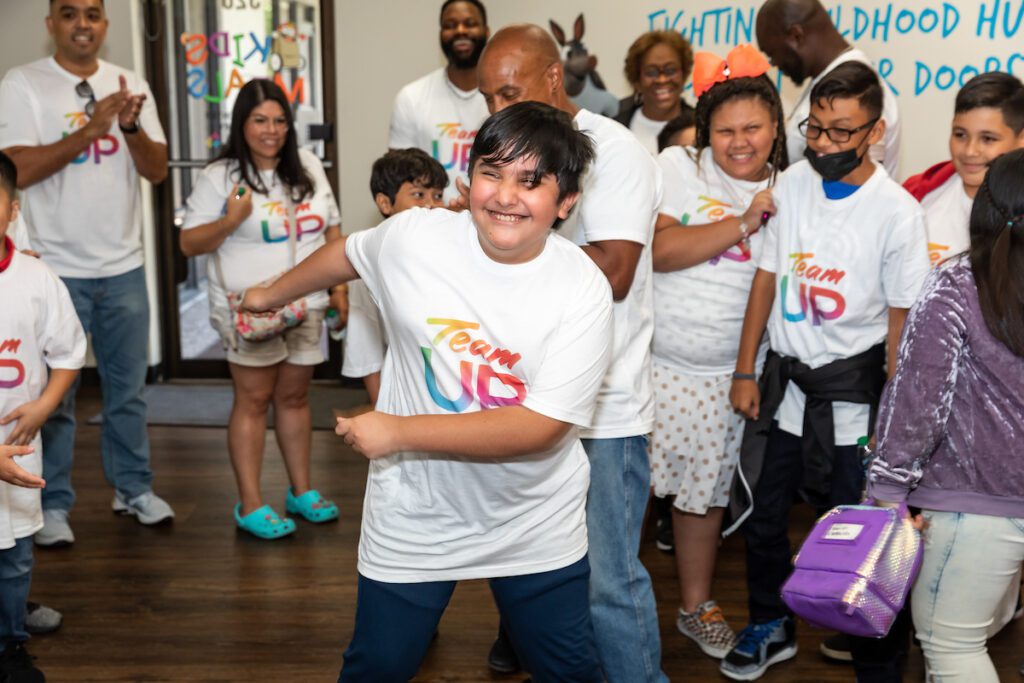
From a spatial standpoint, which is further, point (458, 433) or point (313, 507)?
point (313, 507)

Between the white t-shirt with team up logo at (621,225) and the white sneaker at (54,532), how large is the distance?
6.93 ft

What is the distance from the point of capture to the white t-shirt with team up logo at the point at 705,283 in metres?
2.64

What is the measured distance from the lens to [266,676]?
2.65 m

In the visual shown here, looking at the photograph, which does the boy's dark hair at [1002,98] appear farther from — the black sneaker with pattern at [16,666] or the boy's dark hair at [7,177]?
the black sneaker with pattern at [16,666]

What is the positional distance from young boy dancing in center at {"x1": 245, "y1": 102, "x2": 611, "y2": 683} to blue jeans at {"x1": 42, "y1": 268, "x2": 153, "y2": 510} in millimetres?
1953

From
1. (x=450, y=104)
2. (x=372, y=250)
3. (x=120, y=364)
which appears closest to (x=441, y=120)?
(x=450, y=104)

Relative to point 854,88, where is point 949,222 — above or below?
below

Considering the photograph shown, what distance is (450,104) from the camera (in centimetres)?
370

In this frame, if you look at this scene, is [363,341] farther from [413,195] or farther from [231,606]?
[231,606]

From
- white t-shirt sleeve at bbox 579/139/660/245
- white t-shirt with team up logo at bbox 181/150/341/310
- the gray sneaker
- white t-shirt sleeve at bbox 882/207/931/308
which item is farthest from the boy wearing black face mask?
the gray sneaker

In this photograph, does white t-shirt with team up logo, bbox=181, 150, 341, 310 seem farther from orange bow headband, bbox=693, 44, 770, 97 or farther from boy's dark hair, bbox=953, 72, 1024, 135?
boy's dark hair, bbox=953, 72, 1024, 135

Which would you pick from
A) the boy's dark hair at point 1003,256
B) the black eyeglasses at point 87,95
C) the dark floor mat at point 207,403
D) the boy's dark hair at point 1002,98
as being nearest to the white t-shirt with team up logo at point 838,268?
the boy's dark hair at point 1002,98

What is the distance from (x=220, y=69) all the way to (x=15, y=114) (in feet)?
6.69

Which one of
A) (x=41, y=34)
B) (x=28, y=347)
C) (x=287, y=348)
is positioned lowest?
(x=287, y=348)
